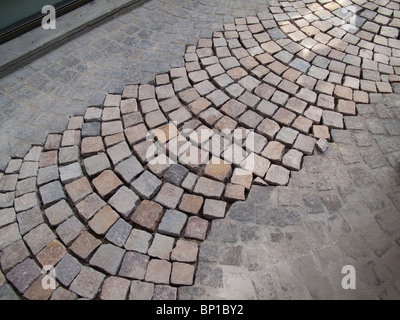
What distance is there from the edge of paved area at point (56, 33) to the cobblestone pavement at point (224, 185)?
1439 mm

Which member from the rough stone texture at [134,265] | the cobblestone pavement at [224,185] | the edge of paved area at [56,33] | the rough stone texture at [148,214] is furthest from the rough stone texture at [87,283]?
the edge of paved area at [56,33]

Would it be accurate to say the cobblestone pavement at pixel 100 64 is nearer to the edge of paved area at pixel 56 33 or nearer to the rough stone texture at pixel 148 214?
the edge of paved area at pixel 56 33

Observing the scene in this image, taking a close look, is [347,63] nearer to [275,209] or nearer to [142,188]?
[275,209]

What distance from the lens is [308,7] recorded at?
13.2 ft

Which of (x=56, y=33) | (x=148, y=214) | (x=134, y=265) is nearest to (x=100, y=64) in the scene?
(x=56, y=33)

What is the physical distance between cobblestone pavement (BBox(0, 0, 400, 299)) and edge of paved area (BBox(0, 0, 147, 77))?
4.72 ft

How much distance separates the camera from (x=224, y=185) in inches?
96.6

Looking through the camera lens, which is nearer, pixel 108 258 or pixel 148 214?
pixel 108 258

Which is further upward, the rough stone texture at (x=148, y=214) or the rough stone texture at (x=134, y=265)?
the rough stone texture at (x=148, y=214)

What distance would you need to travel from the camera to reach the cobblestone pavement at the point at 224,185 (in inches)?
80.0

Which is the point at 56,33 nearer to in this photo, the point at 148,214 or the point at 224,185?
the point at 148,214

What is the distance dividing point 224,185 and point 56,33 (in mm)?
3271
